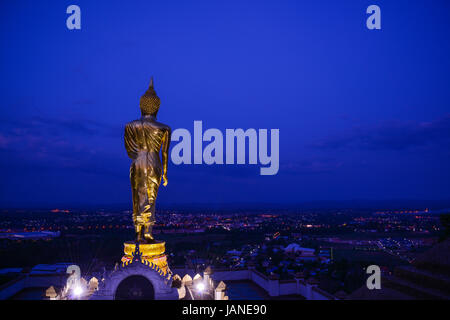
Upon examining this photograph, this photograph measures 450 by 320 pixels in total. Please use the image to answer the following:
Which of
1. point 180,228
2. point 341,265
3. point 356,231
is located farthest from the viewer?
point 180,228

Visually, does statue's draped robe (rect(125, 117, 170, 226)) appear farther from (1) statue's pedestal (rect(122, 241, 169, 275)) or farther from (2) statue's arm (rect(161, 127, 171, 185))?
(1) statue's pedestal (rect(122, 241, 169, 275))

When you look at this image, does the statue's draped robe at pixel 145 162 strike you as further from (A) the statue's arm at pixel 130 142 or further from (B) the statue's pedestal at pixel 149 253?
(B) the statue's pedestal at pixel 149 253

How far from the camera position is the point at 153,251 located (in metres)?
8.02

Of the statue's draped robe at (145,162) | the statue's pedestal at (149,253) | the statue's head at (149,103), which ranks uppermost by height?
the statue's head at (149,103)

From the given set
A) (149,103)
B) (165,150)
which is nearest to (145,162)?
(165,150)

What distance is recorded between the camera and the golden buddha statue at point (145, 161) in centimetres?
850

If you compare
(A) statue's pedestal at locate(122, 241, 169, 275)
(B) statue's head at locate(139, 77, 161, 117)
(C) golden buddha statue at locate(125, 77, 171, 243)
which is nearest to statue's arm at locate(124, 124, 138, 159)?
(C) golden buddha statue at locate(125, 77, 171, 243)

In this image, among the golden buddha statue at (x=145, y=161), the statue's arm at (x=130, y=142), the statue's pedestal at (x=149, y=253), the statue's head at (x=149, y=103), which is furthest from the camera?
the statue's head at (x=149, y=103)

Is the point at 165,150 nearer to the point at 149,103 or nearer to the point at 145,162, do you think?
the point at 145,162

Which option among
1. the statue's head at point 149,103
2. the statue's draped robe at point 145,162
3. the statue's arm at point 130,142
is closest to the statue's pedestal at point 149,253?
the statue's draped robe at point 145,162

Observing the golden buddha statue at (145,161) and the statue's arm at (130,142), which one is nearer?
the golden buddha statue at (145,161)
